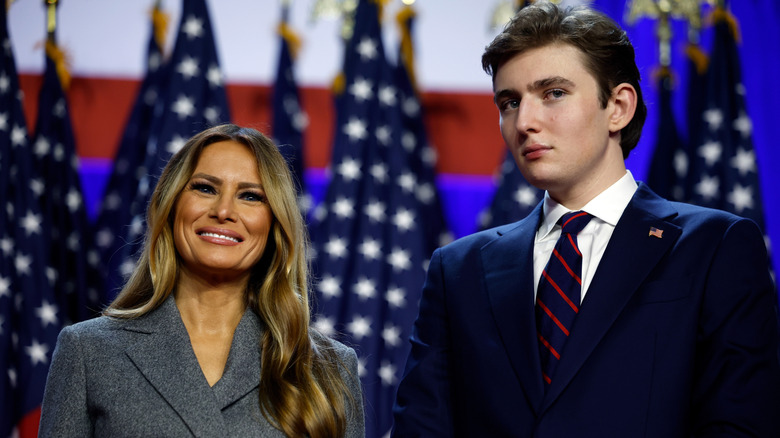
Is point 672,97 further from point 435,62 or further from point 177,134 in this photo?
point 177,134

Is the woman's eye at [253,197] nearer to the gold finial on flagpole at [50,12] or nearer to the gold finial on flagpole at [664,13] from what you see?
the gold finial on flagpole at [50,12]

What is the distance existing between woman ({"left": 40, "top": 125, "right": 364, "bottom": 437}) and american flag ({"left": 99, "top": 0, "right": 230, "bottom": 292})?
1.88 m

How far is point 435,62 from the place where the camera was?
443 cm

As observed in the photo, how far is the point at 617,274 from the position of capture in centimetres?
173

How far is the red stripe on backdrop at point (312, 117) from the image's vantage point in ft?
14.2

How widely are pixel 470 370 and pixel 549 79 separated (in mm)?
712

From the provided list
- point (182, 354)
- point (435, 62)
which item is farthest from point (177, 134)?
→ point (182, 354)

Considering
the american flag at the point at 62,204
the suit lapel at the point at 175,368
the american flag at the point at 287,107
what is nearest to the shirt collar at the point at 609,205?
→ the suit lapel at the point at 175,368

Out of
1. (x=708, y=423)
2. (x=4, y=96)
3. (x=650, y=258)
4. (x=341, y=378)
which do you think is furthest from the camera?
(x=4, y=96)

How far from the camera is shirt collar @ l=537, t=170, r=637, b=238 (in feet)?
6.07

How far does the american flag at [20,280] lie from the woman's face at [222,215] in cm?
204

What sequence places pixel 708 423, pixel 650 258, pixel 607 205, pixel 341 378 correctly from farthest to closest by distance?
pixel 341 378 → pixel 607 205 → pixel 650 258 → pixel 708 423

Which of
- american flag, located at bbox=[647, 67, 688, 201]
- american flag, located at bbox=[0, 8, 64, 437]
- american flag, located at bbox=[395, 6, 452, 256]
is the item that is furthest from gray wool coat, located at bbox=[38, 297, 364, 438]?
american flag, located at bbox=[647, 67, 688, 201]

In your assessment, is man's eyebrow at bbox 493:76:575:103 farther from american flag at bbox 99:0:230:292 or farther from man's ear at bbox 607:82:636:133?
american flag at bbox 99:0:230:292
